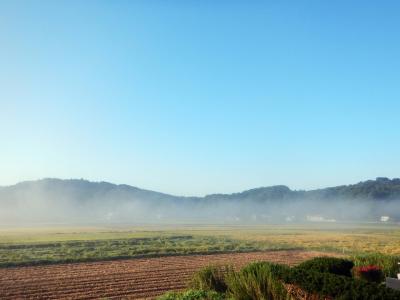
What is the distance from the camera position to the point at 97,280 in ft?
80.9

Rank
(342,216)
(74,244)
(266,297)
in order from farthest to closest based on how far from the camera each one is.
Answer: (342,216) → (74,244) → (266,297)

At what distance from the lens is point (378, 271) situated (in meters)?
17.8

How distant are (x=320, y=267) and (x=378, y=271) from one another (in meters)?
2.26

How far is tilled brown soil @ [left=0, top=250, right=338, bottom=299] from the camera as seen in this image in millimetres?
21000

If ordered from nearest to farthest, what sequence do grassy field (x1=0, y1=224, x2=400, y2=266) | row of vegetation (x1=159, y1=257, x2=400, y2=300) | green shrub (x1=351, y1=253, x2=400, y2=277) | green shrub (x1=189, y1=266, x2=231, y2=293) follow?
1. row of vegetation (x1=159, y1=257, x2=400, y2=300)
2. green shrub (x1=189, y1=266, x2=231, y2=293)
3. green shrub (x1=351, y1=253, x2=400, y2=277)
4. grassy field (x1=0, y1=224, x2=400, y2=266)

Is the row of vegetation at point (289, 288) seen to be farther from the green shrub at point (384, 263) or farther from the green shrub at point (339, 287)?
the green shrub at point (384, 263)

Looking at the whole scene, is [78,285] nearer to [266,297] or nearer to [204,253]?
[266,297]

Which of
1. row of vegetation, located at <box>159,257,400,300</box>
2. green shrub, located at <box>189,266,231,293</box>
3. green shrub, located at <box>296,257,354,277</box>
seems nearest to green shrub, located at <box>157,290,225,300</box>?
row of vegetation, located at <box>159,257,400,300</box>

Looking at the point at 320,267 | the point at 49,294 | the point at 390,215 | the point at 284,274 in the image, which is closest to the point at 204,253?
the point at 49,294

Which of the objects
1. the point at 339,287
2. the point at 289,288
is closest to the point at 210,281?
the point at 289,288

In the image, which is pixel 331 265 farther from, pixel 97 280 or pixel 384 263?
pixel 97 280

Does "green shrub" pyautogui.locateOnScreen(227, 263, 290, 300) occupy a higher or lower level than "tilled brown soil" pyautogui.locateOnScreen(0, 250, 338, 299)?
higher

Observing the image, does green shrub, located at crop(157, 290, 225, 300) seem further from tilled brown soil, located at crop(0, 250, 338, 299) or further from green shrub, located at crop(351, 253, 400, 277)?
green shrub, located at crop(351, 253, 400, 277)

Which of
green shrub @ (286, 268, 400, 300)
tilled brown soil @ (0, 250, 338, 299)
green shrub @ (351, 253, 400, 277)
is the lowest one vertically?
tilled brown soil @ (0, 250, 338, 299)
